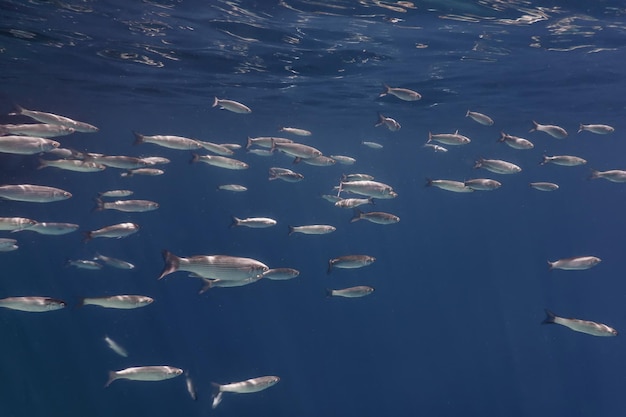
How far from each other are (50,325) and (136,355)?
19.6 ft

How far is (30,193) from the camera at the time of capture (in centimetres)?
920

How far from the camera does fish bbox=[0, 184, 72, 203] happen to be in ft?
29.8

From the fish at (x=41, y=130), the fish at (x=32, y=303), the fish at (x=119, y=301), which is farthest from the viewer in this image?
the fish at (x=41, y=130)

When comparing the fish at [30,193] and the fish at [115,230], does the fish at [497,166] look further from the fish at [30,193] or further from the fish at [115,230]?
the fish at [30,193]

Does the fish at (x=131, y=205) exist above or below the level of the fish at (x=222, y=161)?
below

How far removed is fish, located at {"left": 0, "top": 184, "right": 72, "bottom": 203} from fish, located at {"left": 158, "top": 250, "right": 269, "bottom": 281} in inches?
120

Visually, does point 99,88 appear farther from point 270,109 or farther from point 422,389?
point 422,389

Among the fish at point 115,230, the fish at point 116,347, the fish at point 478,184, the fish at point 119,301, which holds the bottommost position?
the fish at point 116,347

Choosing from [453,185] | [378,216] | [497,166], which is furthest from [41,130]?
[497,166]

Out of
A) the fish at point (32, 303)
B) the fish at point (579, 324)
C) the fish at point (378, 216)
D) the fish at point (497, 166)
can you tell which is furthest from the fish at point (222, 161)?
the fish at point (579, 324)

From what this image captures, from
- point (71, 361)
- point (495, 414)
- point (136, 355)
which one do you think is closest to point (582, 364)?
point (495, 414)

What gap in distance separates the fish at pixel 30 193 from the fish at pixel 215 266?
3.05 meters

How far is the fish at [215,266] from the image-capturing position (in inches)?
290

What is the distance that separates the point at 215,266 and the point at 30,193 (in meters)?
4.09
